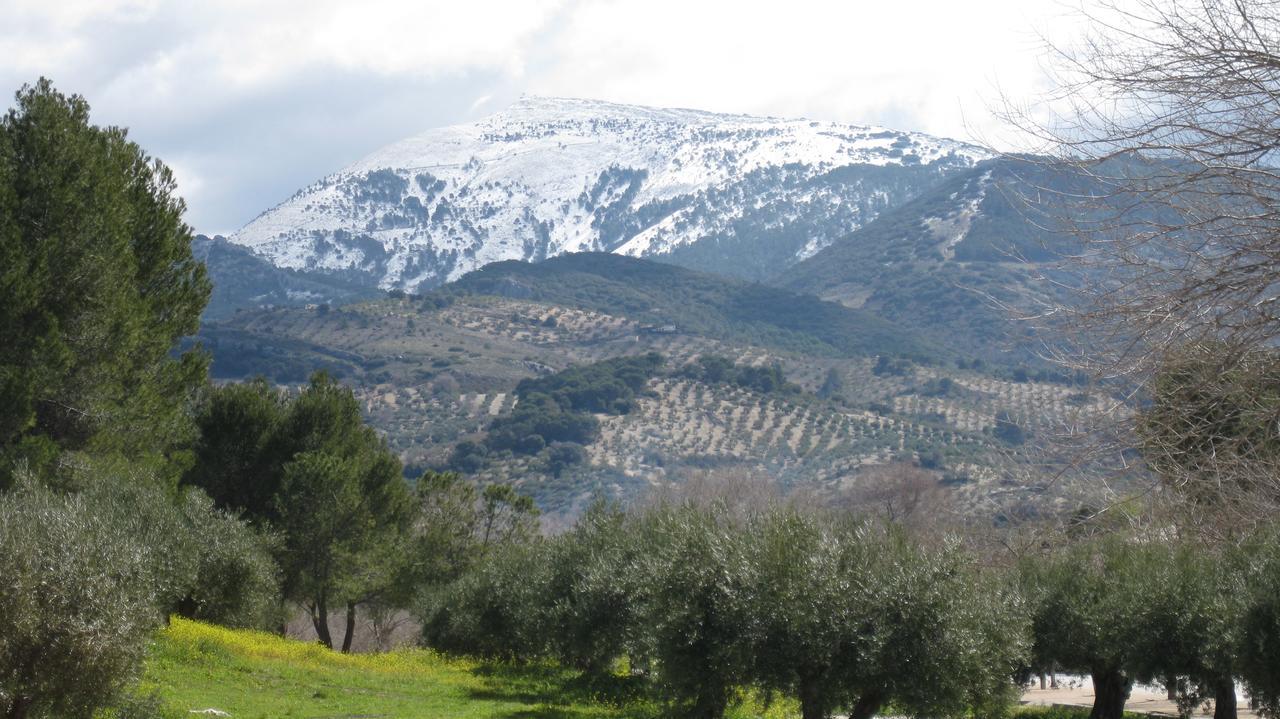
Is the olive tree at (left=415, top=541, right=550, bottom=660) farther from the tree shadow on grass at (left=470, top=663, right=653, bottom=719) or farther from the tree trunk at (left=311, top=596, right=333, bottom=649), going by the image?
the tree trunk at (left=311, top=596, right=333, bottom=649)

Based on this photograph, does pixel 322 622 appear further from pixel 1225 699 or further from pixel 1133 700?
pixel 1225 699

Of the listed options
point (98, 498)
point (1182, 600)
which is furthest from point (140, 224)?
point (1182, 600)

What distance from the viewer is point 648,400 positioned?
15675cm

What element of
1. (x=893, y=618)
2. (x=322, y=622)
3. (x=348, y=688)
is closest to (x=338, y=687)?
(x=348, y=688)

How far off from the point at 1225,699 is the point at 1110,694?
3803 mm

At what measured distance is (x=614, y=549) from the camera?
2778 centimetres

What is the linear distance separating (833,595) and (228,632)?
17063 mm

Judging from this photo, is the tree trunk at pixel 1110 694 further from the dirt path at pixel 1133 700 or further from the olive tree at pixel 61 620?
the olive tree at pixel 61 620

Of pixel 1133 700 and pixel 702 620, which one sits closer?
pixel 702 620

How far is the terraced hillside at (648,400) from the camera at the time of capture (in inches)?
5128

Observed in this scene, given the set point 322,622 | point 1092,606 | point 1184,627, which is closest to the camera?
point 1184,627

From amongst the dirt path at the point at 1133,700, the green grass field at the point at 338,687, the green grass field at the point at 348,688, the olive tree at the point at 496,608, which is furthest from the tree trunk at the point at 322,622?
the dirt path at the point at 1133,700

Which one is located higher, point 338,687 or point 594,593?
point 594,593

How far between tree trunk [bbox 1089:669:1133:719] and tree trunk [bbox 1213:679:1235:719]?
2.98 metres
